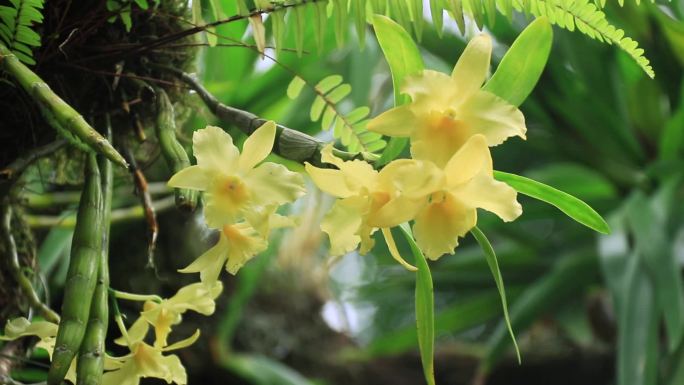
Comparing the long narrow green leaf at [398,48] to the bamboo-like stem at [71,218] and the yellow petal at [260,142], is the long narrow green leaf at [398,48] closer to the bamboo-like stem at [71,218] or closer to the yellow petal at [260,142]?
the yellow petal at [260,142]

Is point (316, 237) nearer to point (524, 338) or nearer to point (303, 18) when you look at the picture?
point (524, 338)

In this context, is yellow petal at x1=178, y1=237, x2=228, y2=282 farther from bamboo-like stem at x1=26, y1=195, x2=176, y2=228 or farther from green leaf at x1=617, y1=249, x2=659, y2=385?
green leaf at x1=617, y1=249, x2=659, y2=385

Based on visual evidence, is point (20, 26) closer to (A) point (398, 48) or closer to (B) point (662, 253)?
(A) point (398, 48)

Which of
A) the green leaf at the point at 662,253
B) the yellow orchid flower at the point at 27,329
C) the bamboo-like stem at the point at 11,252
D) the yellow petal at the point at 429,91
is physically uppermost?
the yellow petal at the point at 429,91

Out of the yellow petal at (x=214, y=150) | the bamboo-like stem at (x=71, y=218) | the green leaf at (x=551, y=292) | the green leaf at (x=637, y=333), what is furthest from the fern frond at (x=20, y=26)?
the green leaf at (x=551, y=292)

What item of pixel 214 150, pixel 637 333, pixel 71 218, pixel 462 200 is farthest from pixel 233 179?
pixel 637 333
